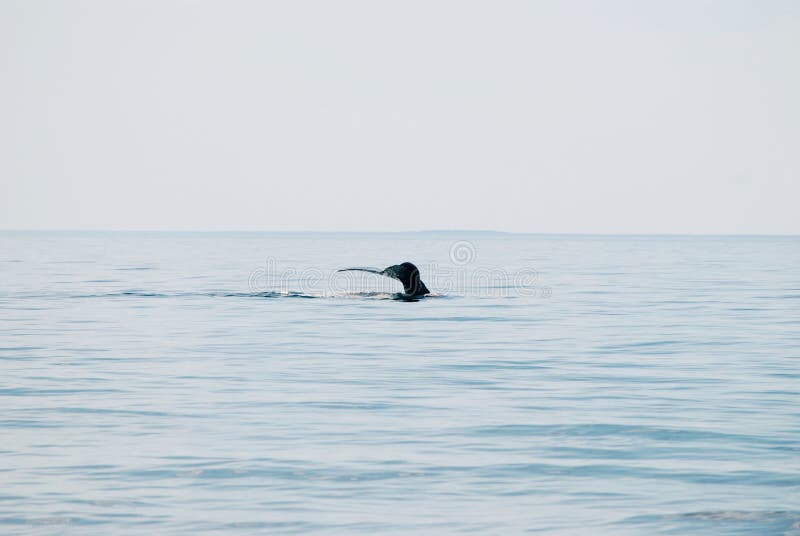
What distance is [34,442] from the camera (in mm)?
A: 10938

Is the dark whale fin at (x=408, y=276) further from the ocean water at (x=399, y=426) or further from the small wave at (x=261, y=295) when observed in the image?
the ocean water at (x=399, y=426)

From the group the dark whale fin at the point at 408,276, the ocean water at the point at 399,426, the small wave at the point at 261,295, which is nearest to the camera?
the ocean water at the point at 399,426

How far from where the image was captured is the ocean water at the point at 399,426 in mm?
8539

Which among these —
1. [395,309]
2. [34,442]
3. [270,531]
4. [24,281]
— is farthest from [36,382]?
[24,281]

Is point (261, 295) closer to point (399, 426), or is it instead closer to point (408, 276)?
point (408, 276)

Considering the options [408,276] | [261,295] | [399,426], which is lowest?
[399,426]

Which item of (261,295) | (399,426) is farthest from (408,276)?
(399,426)

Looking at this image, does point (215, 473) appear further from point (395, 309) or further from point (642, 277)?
point (642, 277)

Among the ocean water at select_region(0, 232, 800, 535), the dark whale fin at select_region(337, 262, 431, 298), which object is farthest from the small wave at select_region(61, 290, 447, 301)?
the ocean water at select_region(0, 232, 800, 535)

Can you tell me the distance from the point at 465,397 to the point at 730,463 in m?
4.36

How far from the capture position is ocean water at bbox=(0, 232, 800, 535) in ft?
28.0

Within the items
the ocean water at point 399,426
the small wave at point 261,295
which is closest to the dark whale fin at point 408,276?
the small wave at point 261,295

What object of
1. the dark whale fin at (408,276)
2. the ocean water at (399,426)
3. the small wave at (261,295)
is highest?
the dark whale fin at (408,276)

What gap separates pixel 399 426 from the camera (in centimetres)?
1180
